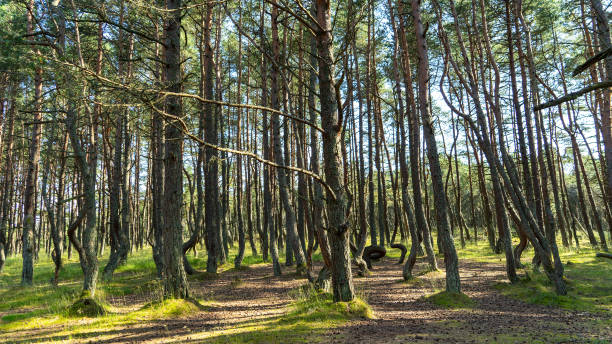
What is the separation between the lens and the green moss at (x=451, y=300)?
745 centimetres

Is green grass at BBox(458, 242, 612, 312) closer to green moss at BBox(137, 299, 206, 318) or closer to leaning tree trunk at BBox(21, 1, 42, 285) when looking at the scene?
green moss at BBox(137, 299, 206, 318)

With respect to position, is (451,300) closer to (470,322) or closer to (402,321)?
(470,322)

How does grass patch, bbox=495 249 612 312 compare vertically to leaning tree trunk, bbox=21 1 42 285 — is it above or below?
below

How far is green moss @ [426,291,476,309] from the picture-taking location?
745 cm

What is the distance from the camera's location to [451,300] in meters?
7.61

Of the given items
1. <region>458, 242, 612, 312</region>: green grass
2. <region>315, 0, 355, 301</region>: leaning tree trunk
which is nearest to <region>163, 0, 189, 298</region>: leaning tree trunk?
<region>315, 0, 355, 301</region>: leaning tree trunk

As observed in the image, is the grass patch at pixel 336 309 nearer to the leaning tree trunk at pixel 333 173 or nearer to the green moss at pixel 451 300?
the leaning tree trunk at pixel 333 173

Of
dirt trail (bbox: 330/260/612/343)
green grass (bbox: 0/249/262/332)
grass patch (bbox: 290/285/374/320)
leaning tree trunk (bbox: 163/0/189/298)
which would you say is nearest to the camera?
dirt trail (bbox: 330/260/612/343)

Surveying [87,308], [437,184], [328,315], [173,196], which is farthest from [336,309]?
[87,308]

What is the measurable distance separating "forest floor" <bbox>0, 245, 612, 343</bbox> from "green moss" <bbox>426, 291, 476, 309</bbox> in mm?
91

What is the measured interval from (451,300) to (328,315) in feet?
11.3

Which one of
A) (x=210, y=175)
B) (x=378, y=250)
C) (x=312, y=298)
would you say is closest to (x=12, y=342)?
(x=312, y=298)

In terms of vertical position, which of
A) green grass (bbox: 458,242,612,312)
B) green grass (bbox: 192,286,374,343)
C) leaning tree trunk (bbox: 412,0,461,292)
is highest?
leaning tree trunk (bbox: 412,0,461,292)

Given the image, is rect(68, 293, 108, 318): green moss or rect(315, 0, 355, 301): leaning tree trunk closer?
rect(315, 0, 355, 301): leaning tree trunk
